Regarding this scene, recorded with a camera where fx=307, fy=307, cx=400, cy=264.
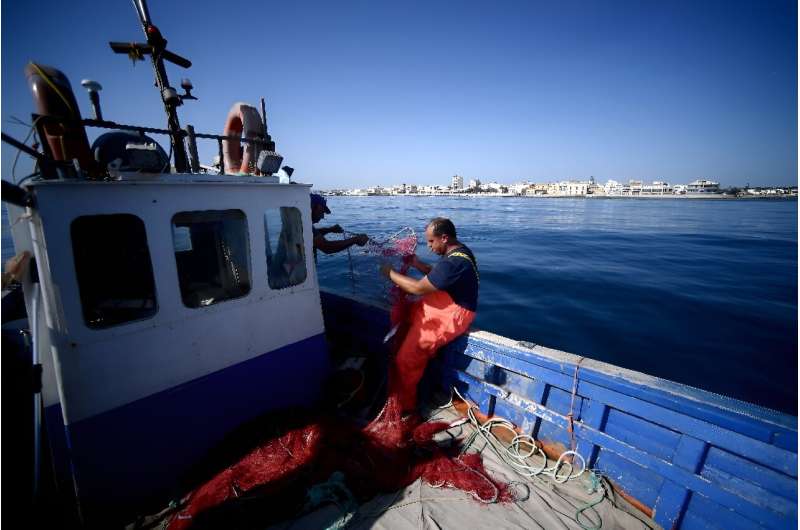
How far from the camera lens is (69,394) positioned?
2.41 metres

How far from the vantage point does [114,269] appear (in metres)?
3.04

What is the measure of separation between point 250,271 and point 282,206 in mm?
810

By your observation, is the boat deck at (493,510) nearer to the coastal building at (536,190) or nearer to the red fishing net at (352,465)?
the red fishing net at (352,465)

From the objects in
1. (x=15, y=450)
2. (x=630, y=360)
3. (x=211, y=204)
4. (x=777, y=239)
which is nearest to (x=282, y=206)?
(x=211, y=204)

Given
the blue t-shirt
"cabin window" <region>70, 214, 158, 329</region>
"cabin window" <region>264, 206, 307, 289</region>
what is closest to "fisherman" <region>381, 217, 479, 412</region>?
the blue t-shirt

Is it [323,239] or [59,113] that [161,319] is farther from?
[323,239]

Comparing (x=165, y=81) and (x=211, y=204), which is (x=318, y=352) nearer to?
(x=211, y=204)

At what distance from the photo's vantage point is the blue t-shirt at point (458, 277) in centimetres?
337

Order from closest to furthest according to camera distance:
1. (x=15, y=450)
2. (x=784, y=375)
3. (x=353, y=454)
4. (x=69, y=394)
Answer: (x=69, y=394) → (x=353, y=454) → (x=15, y=450) → (x=784, y=375)

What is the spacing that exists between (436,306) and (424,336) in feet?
1.26

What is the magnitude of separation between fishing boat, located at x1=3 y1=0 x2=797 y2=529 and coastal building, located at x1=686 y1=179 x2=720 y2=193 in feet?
472

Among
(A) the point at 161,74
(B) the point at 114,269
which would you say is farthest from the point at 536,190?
(B) the point at 114,269

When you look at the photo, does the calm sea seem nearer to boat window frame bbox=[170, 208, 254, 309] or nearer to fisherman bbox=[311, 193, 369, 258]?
fisherman bbox=[311, 193, 369, 258]

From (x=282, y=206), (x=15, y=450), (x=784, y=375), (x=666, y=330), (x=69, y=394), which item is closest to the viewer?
(x=69, y=394)
